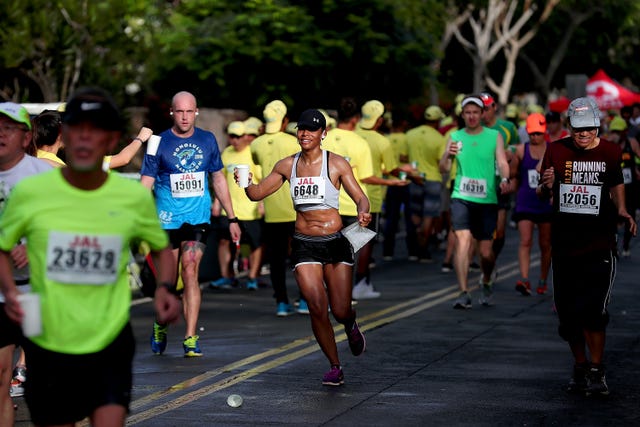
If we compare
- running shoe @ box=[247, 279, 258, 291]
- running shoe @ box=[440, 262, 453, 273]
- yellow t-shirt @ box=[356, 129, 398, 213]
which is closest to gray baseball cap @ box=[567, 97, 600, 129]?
yellow t-shirt @ box=[356, 129, 398, 213]

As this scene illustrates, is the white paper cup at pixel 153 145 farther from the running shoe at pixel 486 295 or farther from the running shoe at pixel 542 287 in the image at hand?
the running shoe at pixel 542 287

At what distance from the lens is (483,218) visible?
50.4ft

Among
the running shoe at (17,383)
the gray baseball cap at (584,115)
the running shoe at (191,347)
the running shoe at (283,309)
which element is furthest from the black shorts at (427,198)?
the running shoe at (17,383)

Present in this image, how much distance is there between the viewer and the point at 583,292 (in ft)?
33.7

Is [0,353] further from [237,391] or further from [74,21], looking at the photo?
[74,21]

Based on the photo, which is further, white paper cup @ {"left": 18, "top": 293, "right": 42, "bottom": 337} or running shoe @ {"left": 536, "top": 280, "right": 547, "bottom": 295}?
running shoe @ {"left": 536, "top": 280, "right": 547, "bottom": 295}

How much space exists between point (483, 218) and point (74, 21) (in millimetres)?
10379

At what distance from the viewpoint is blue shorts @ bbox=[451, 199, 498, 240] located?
15.4 m

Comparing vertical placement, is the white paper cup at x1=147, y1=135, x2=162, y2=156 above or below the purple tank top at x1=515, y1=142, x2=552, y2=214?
above

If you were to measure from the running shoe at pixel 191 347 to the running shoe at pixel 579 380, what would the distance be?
311 centimetres

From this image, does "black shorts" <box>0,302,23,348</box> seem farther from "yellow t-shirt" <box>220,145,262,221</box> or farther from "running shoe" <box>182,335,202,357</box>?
"yellow t-shirt" <box>220,145,262,221</box>

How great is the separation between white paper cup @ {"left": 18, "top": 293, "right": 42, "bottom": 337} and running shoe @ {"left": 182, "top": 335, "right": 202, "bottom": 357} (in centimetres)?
587

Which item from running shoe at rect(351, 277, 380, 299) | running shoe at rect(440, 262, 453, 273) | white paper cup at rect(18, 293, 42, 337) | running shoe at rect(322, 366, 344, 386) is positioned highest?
white paper cup at rect(18, 293, 42, 337)

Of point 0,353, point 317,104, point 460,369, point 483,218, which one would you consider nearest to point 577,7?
point 317,104
